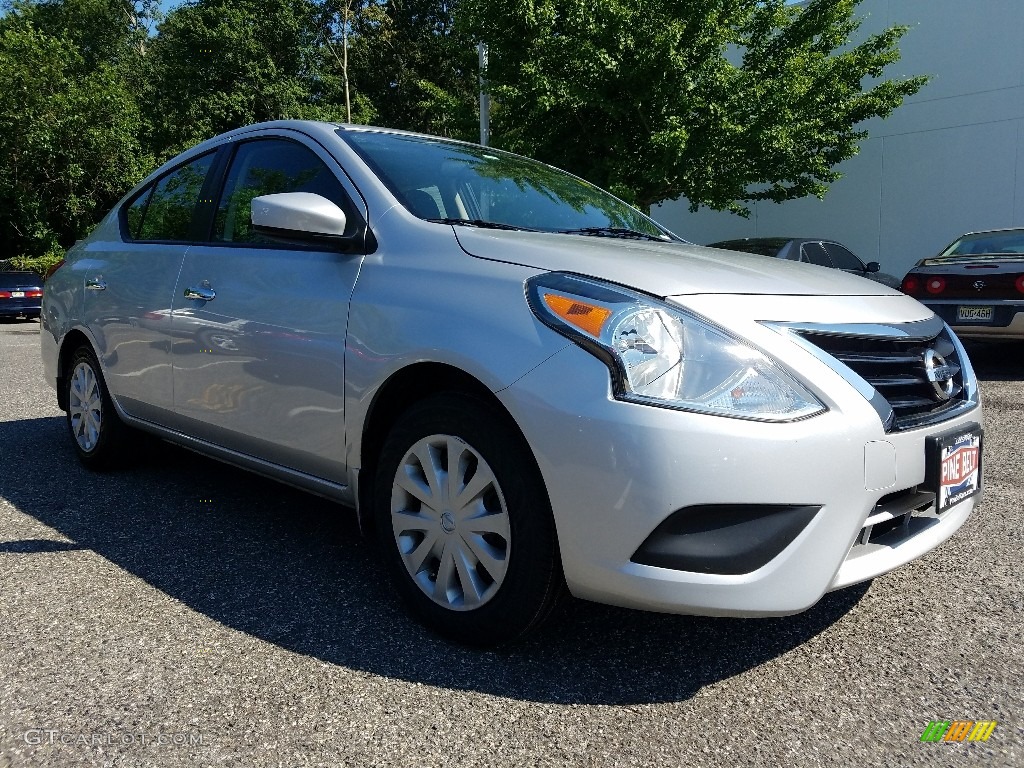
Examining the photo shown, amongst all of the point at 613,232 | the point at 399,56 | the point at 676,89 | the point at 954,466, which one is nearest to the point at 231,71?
the point at 399,56

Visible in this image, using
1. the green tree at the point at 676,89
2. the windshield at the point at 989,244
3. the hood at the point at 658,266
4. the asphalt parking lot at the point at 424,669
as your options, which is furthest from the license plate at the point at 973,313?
the green tree at the point at 676,89

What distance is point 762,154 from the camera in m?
13.6

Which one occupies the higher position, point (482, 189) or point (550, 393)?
point (482, 189)

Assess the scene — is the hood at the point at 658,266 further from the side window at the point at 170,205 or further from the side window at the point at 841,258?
the side window at the point at 841,258

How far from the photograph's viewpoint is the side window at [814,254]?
10031 millimetres

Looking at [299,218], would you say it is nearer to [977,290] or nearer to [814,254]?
[977,290]

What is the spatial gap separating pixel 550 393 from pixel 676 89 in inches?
464

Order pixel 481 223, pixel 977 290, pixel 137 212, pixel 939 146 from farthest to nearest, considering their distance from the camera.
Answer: pixel 939 146 → pixel 977 290 → pixel 137 212 → pixel 481 223

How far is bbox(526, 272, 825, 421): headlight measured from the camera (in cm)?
196

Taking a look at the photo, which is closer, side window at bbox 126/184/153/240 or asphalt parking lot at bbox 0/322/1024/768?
asphalt parking lot at bbox 0/322/1024/768

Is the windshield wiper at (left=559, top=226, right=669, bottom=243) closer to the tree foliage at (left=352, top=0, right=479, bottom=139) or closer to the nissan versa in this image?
the nissan versa

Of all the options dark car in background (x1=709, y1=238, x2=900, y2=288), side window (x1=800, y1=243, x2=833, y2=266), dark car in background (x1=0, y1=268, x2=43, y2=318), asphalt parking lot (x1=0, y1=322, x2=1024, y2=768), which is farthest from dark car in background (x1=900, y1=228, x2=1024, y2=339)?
dark car in background (x1=0, y1=268, x2=43, y2=318)

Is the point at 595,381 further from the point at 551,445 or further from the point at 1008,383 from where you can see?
the point at 1008,383

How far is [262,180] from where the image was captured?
3330 millimetres
